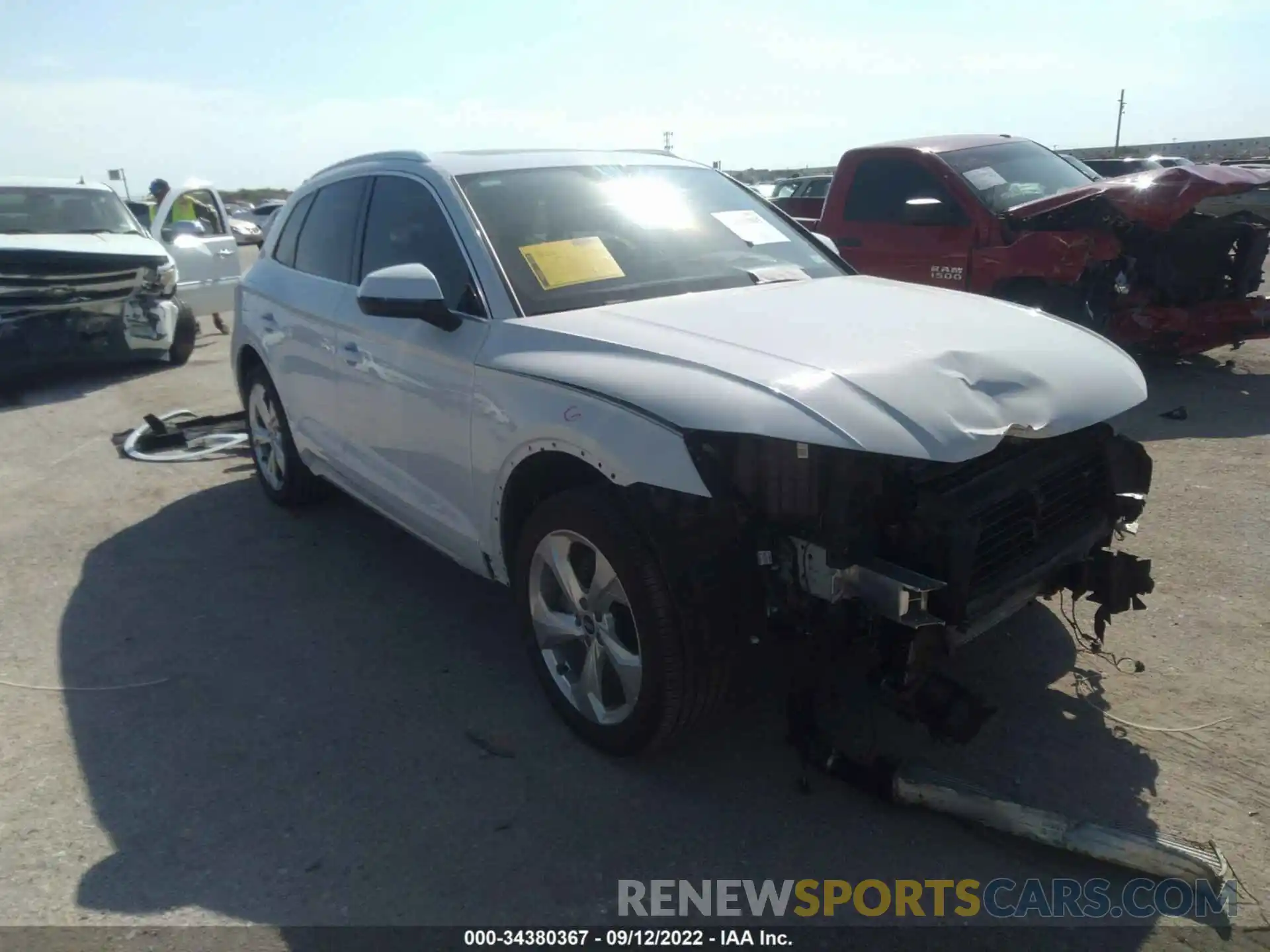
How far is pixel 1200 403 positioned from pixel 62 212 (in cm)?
1078

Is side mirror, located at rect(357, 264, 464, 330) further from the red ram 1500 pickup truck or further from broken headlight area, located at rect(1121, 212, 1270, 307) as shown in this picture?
broken headlight area, located at rect(1121, 212, 1270, 307)

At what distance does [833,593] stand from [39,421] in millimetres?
7800

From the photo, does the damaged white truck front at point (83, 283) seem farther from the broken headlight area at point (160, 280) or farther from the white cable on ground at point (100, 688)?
the white cable on ground at point (100, 688)

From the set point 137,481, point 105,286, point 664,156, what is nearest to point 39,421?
point 105,286

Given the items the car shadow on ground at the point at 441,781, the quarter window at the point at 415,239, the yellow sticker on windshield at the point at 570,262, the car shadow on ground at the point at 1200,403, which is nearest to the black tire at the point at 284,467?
the car shadow on ground at the point at 441,781

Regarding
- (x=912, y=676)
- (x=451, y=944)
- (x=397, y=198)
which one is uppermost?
(x=397, y=198)

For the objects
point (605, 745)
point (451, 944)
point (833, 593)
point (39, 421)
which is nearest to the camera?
point (451, 944)

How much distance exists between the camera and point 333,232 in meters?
4.87

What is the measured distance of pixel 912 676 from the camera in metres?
2.78

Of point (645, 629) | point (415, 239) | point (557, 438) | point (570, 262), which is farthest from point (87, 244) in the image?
point (645, 629)

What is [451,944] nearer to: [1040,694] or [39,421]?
[1040,694]

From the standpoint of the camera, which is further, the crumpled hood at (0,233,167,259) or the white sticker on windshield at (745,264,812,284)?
the crumpled hood at (0,233,167,259)

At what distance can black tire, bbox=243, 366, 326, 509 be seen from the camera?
539 centimetres

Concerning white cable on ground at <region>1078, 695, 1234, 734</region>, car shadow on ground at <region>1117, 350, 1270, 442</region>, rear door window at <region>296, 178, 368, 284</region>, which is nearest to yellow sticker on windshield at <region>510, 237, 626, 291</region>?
rear door window at <region>296, 178, 368, 284</region>
